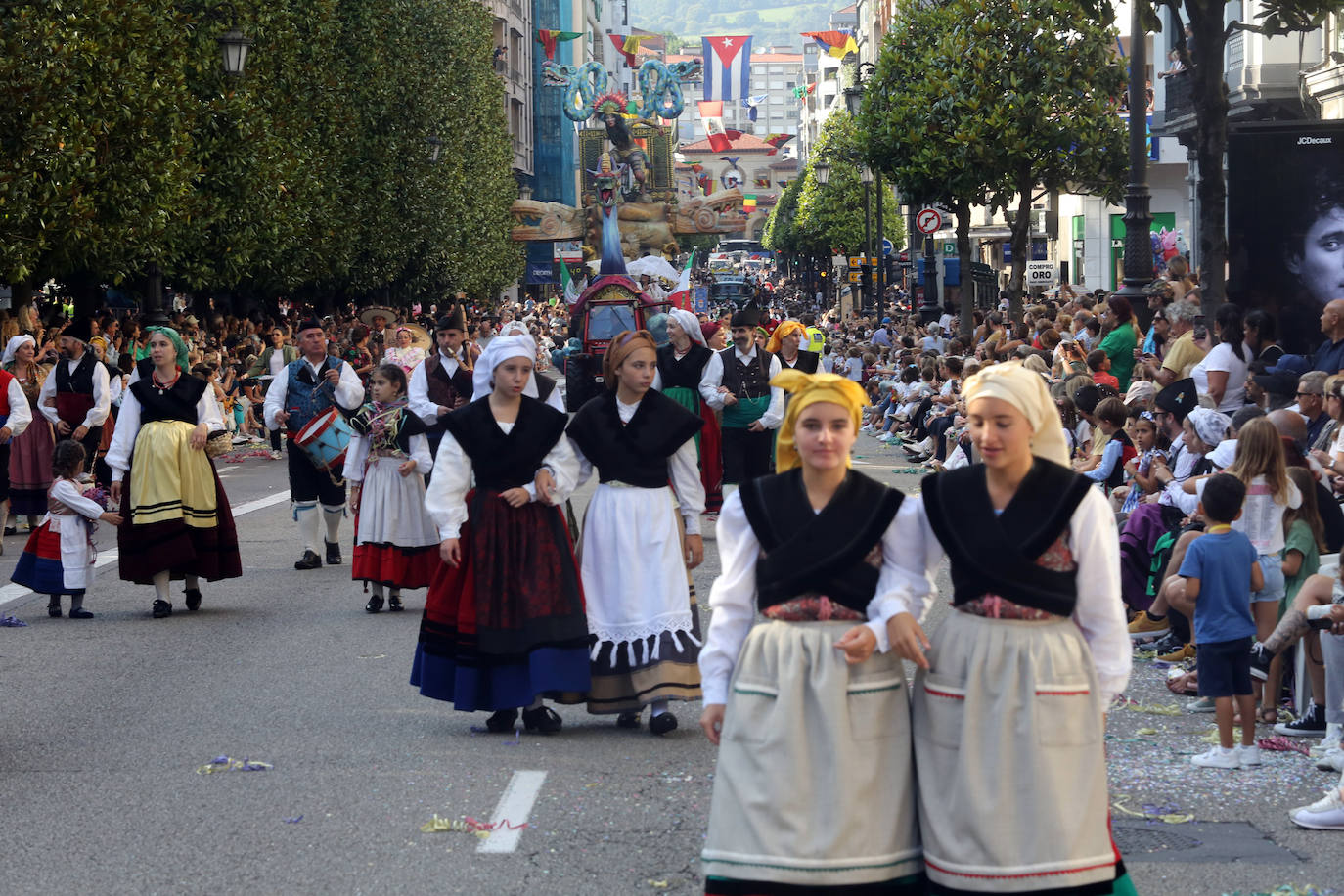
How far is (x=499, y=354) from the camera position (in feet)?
27.9

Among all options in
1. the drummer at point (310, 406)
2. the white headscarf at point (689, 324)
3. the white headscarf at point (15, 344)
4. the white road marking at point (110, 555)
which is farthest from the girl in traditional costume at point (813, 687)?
the white headscarf at point (15, 344)

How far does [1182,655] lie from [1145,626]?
0.61 metres

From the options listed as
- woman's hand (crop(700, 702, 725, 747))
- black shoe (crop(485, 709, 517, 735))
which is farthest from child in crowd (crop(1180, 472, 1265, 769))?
woman's hand (crop(700, 702, 725, 747))

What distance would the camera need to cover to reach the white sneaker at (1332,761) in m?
7.66

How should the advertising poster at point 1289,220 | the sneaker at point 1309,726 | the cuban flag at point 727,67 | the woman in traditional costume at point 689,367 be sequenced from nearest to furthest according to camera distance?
the sneaker at point 1309,726, the woman in traditional costume at point 689,367, the advertising poster at point 1289,220, the cuban flag at point 727,67

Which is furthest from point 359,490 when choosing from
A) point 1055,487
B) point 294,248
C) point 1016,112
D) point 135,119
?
point 294,248

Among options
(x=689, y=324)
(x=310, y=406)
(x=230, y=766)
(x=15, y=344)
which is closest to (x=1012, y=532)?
(x=230, y=766)

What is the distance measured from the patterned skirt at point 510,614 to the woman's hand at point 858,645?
3829 millimetres

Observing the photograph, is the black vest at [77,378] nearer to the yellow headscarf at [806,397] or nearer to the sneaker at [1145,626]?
the sneaker at [1145,626]

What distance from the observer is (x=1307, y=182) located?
53.4 ft

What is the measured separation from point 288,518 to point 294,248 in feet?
58.5

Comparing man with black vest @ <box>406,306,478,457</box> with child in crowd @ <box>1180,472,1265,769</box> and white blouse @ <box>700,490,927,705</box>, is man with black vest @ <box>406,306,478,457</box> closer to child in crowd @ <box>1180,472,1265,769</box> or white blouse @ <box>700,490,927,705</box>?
child in crowd @ <box>1180,472,1265,769</box>

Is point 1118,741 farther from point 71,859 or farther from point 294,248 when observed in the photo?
point 294,248

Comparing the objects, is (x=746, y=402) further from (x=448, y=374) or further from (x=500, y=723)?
(x=500, y=723)
